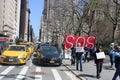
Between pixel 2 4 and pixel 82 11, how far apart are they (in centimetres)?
8585

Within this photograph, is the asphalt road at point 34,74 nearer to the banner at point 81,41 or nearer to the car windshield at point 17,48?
the banner at point 81,41

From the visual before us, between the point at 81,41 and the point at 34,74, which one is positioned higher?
the point at 81,41

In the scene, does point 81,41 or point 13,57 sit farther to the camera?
point 81,41

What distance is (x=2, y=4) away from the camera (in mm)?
124000

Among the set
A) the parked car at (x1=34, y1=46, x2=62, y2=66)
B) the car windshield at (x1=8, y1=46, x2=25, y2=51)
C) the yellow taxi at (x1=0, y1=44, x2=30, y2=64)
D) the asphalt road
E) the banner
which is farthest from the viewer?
the car windshield at (x1=8, y1=46, x2=25, y2=51)

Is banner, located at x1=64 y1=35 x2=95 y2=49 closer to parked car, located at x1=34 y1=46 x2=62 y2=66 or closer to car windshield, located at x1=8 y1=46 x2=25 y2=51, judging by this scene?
parked car, located at x1=34 y1=46 x2=62 y2=66

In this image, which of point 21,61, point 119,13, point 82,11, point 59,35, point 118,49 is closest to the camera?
point 118,49

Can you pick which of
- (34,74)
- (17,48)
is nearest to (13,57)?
(17,48)

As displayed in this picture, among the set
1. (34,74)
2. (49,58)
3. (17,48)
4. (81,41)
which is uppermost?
(81,41)

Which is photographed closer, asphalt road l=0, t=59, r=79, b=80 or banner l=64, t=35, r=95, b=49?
asphalt road l=0, t=59, r=79, b=80

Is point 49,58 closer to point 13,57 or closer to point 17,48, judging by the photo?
point 13,57

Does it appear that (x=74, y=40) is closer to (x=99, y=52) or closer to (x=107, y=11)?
(x=107, y=11)

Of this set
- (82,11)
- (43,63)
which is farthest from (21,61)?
(82,11)

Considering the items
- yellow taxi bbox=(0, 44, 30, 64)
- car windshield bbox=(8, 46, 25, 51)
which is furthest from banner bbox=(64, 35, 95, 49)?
yellow taxi bbox=(0, 44, 30, 64)
